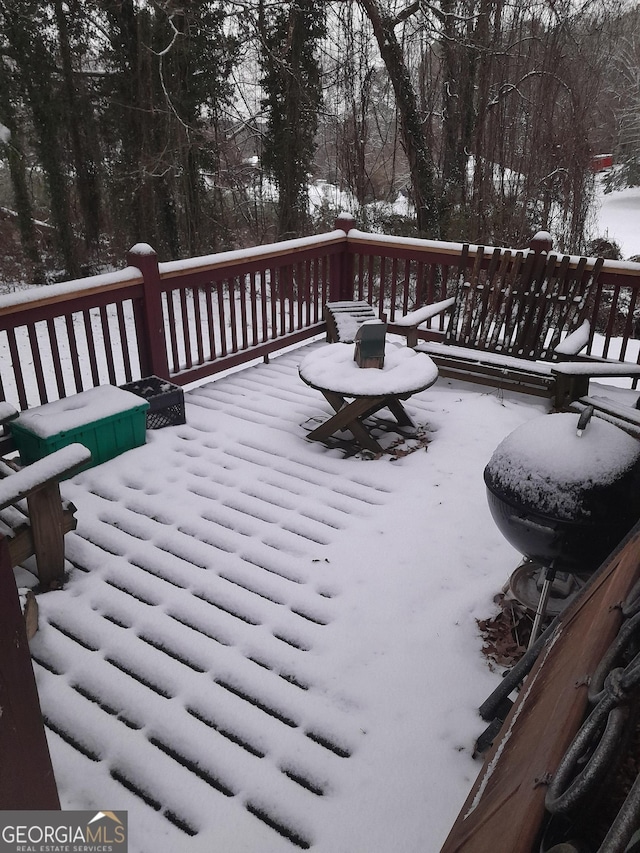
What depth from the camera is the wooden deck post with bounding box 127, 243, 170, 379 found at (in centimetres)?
400

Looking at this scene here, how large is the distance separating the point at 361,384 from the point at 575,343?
1464 millimetres

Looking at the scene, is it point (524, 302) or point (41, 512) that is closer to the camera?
point (41, 512)

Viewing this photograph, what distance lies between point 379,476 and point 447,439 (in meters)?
0.66

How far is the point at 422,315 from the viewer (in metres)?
4.58

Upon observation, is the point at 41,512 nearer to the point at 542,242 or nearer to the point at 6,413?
the point at 6,413

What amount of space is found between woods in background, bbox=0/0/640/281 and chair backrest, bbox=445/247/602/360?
17.8 ft

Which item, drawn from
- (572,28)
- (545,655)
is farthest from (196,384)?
(572,28)

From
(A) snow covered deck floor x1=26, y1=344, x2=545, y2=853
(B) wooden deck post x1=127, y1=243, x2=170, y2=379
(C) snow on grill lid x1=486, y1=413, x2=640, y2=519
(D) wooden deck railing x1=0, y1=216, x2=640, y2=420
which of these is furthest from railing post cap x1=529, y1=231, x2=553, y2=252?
(C) snow on grill lid x1=486, y1=413, x2=640, y2=519

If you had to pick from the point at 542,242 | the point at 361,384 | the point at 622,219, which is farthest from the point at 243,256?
the point at 622,219

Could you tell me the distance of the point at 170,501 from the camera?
332 centimetres

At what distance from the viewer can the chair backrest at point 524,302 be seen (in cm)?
455

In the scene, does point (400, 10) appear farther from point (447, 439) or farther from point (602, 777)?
point (602, 777)

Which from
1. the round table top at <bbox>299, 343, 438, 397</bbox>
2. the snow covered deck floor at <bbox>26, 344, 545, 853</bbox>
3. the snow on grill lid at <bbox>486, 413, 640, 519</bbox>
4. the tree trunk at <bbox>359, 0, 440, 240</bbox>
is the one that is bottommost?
the snow covered deck floor at <bbox>26, 344, 545, 853</bbox>

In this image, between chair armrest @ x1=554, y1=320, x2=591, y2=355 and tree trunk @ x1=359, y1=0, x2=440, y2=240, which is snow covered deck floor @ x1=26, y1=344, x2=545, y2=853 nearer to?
chair armrest @ x1=554, y1=320, x2=591, y2=355
